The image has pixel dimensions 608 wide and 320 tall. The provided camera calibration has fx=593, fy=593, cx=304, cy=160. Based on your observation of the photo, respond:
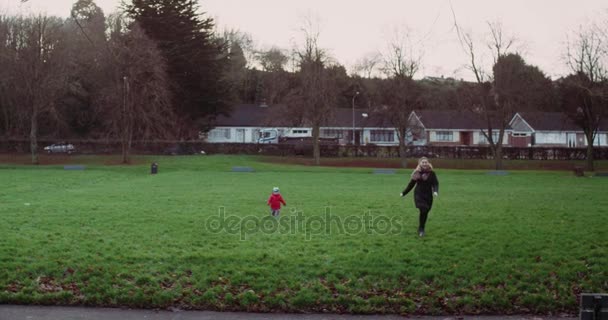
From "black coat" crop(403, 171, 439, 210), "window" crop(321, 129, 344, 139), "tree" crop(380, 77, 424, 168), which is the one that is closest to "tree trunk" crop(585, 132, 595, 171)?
"tree" crop(380, 77, 424, 168)

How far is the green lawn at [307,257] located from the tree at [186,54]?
144 ft

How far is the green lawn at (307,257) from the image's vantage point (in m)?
9.30

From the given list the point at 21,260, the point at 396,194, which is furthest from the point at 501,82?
the point at 21,260

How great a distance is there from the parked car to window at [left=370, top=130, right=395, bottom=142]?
39.6 m

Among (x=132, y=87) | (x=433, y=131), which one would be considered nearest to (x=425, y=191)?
(x=132, y=87)

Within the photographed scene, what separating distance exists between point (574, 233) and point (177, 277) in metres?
9.19

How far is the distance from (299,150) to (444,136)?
2974cm

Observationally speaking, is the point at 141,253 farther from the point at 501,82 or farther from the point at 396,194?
the point at 501,82

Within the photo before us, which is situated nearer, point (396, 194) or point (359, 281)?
point (359, 281)

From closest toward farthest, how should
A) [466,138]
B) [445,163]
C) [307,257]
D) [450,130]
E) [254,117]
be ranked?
[307,257], [445,163], [254,117], [450,130], [466,138]

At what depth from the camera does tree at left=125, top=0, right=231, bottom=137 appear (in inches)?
2415

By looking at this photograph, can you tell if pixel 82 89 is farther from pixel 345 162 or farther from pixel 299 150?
pixel 345 162

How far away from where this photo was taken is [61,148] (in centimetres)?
5588

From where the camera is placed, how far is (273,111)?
57188mm
